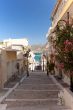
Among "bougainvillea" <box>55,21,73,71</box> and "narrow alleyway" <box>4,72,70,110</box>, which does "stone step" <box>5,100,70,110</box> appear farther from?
"bougainvillea" <box>55,21,73,71</box>

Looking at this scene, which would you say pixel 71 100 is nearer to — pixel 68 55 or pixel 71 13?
pixel 68 55

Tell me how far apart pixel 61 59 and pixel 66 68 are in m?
0.57

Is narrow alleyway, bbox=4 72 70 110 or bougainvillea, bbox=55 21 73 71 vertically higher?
bougainvillea, bbox=55 21 73 71

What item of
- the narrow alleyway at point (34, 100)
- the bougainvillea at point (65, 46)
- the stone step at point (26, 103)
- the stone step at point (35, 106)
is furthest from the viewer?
the stone step at point (26, 103)

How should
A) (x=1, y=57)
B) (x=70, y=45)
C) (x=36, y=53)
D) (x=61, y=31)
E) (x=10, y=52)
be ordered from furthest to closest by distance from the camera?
(x=36, y=53)
(x=10, y=52)
(x=1, y=57)
(x=61, y=31)
(x=70, y=45)

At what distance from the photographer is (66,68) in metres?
12.9

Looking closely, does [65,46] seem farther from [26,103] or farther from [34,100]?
[34,100]

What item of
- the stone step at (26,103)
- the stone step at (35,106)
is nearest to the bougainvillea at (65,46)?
the stone step at (35,106)

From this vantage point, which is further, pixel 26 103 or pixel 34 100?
pixel 34 100

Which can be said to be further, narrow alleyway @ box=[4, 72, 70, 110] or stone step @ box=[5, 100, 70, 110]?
narrow alleyway @ box=[4, 72, 70, 110]

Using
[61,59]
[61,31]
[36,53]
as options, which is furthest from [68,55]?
[36,53]

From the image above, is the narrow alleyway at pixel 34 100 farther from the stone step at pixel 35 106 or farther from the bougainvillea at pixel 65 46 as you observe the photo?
the bougainvillea at pixel 65 46

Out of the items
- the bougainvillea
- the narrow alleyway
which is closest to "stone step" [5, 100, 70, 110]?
the narrow alleyway

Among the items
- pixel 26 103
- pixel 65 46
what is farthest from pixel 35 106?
pixel 65 46
